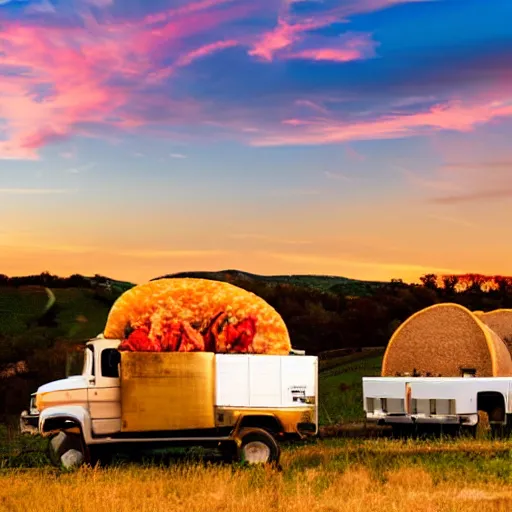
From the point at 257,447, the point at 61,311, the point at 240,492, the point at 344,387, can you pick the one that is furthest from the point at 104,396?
the point at 61,311

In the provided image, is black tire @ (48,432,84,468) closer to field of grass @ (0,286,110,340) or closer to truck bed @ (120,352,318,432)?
truck bed @ (120,352,318,432)

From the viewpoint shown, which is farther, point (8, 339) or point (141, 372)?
point (8, 339)

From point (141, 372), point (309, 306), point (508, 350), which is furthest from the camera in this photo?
point (309, 306)

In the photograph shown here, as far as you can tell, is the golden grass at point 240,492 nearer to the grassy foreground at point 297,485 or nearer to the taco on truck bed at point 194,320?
the grassy foreground at point 297,485

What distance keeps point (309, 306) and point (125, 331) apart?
35556 millimetres

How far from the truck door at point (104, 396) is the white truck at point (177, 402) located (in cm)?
2

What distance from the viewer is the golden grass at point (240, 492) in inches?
554

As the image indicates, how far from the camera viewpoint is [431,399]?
77.0ft

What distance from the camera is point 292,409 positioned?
62.3 feet

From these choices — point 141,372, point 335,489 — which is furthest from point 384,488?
point 141,372

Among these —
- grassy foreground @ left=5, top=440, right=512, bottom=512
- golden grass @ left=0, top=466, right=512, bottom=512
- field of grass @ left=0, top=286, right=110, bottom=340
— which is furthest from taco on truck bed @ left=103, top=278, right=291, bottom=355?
field of grass @ left=0, top=286, right=110, bottom=340

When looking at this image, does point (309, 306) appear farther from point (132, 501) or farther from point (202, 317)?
point (132, 501)

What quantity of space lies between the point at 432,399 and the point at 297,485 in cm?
868

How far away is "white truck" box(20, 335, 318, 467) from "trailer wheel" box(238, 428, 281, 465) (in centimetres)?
2
